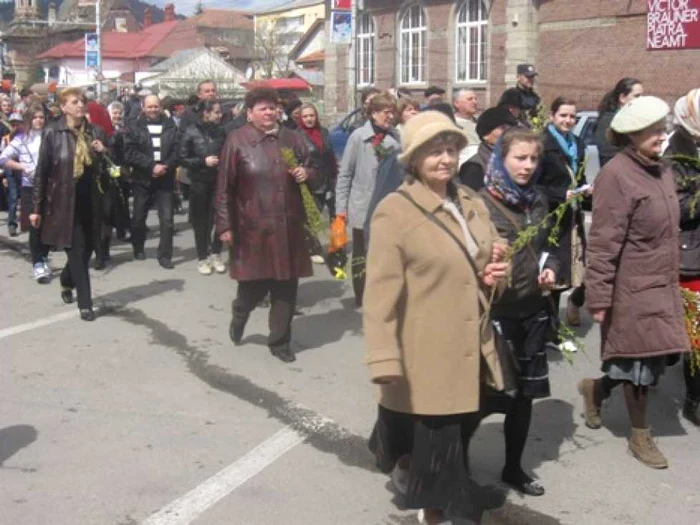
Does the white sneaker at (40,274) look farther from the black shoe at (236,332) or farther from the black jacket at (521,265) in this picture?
the black jacket at (521,265)

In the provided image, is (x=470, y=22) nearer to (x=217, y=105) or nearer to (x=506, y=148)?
(x=217, y=105)

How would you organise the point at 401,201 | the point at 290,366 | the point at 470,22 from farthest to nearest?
the point at 470,22 → the point at 290,366 → the point at 401,201

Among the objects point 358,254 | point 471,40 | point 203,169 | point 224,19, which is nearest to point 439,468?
point 358,254

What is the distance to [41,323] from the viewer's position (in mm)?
8719

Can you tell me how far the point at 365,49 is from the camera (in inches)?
1623

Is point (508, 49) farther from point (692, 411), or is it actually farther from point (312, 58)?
point (312, 58)

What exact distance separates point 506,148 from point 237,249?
307 cm

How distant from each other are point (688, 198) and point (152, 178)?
24.5 ft

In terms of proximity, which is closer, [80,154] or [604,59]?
[80,154]

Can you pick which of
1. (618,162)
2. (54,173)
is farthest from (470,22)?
(618,162)

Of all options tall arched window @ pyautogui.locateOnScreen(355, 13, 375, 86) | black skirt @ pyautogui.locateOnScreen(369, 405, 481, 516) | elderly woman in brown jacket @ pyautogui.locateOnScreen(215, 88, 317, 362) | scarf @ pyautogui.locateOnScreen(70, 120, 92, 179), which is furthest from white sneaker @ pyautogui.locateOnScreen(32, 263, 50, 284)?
tall arched window @ pyautogui.locateOnScreen(355, 13, 375, 86)

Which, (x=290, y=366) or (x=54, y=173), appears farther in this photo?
(x=54, y=173)

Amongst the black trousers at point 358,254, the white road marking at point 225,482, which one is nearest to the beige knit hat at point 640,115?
the white road marking at point 225,482

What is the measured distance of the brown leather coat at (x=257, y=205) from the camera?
24.1 feet
